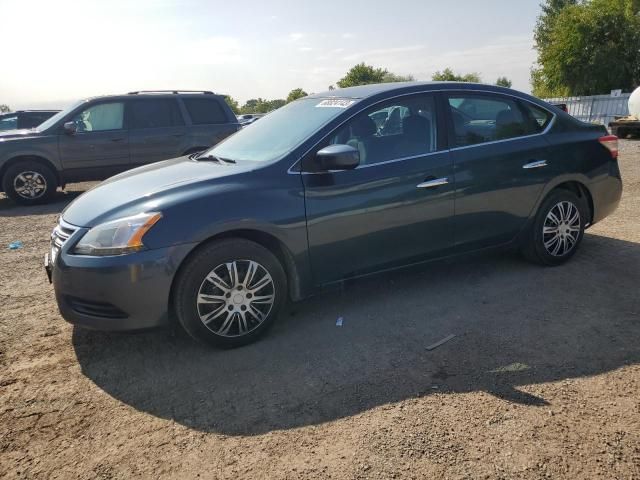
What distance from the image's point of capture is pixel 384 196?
3.76m

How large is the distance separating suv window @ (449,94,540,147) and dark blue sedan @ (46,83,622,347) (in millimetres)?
13

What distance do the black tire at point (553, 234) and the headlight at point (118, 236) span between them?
3349mm

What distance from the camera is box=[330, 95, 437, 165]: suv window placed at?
3.79m

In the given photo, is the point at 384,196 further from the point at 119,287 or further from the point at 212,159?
the point at 119,287

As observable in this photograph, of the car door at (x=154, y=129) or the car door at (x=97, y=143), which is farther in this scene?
the car door at (x=154, y=129)

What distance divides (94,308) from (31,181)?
702cm

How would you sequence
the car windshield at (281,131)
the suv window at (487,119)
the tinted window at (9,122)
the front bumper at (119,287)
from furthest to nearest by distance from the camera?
1. the tinted window at (9,122)
2. the suv window at (487,119)
3. the car windshield at (281,131)
4. the front bumper at (119,287)

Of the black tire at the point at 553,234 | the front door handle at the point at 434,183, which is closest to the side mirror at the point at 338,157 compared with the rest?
the front door handle at the point at 434,183

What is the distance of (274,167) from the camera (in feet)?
11.5

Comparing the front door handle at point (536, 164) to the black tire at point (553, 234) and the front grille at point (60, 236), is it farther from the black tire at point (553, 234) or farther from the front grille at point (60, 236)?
the front grille at point (60, 236)

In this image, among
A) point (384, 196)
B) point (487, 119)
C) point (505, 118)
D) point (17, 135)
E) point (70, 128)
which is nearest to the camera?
point (384, 196)

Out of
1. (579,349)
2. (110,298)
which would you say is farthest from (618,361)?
(110,298)

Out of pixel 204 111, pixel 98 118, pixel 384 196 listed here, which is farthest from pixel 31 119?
pixel 384 196

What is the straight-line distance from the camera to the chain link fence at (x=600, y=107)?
76.8 ft
